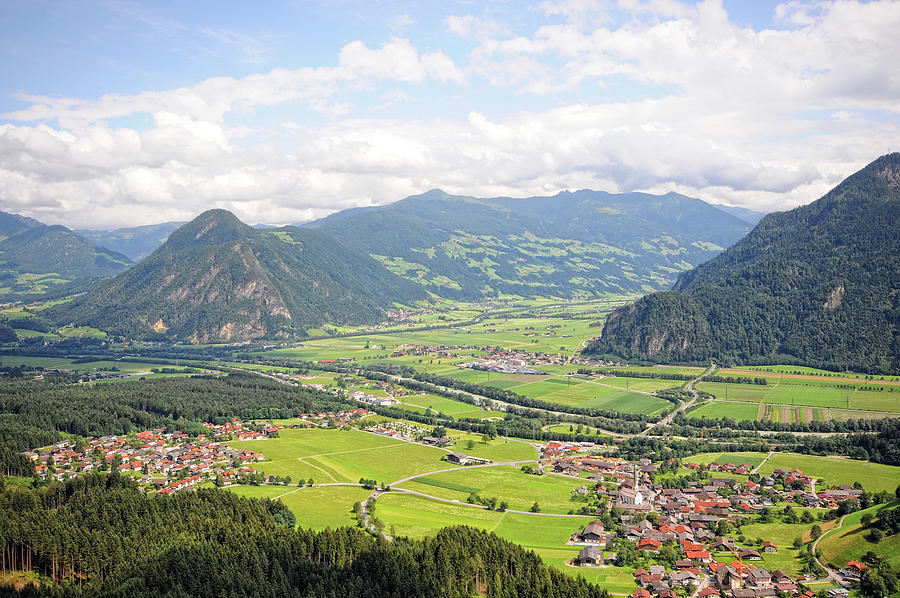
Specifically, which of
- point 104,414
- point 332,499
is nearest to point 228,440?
point 104,414

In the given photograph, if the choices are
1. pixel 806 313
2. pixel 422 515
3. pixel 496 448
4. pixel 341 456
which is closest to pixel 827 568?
pixel 422 515

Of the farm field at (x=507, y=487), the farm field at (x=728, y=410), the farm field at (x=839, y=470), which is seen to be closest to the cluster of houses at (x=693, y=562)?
the farm field at (x=507, y=487)

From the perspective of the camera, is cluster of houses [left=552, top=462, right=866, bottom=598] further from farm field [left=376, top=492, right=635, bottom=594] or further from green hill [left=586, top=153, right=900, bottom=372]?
green hill [left=586, top=153, right=900, bottom=372]

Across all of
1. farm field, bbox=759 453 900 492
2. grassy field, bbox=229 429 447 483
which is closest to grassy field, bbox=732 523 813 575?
farm field, bbox=759 453 900 492

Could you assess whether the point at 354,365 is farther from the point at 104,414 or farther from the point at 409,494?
the point at 409,494

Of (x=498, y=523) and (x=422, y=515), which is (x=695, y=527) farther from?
(x=422, y=515)
